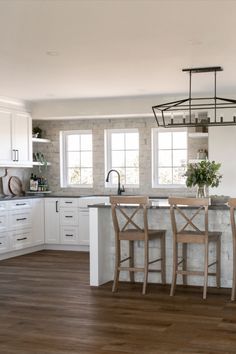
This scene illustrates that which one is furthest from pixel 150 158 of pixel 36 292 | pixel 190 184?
pixel 36 292

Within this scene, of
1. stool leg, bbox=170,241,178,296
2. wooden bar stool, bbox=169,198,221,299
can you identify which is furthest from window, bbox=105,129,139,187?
stool leg, bbox=170,241,178,296

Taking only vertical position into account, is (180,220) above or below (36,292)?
above

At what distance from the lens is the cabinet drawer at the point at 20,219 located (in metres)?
8.47

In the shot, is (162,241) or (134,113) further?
(134,113)

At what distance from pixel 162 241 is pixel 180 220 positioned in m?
0.32

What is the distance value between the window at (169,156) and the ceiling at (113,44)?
159 cm

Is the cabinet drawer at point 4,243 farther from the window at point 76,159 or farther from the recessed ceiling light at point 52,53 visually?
the recessed ceiling light at point 52,53

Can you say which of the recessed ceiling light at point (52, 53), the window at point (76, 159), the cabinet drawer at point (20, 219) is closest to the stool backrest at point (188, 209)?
the recessed ceiling light at point (52, 53)

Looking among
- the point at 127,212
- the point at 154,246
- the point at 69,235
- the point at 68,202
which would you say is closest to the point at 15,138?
the point at 68,202

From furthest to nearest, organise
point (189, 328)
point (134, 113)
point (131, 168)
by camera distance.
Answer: point (131, 168)
point (134, 113)
point (189, 328)

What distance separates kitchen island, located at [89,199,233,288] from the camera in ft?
20.2

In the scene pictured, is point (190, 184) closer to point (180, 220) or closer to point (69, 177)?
point (180, 220)

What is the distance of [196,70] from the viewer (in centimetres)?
629

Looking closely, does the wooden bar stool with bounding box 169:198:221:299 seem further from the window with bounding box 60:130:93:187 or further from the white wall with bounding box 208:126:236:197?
the window with bounding box 60:130:93:187
